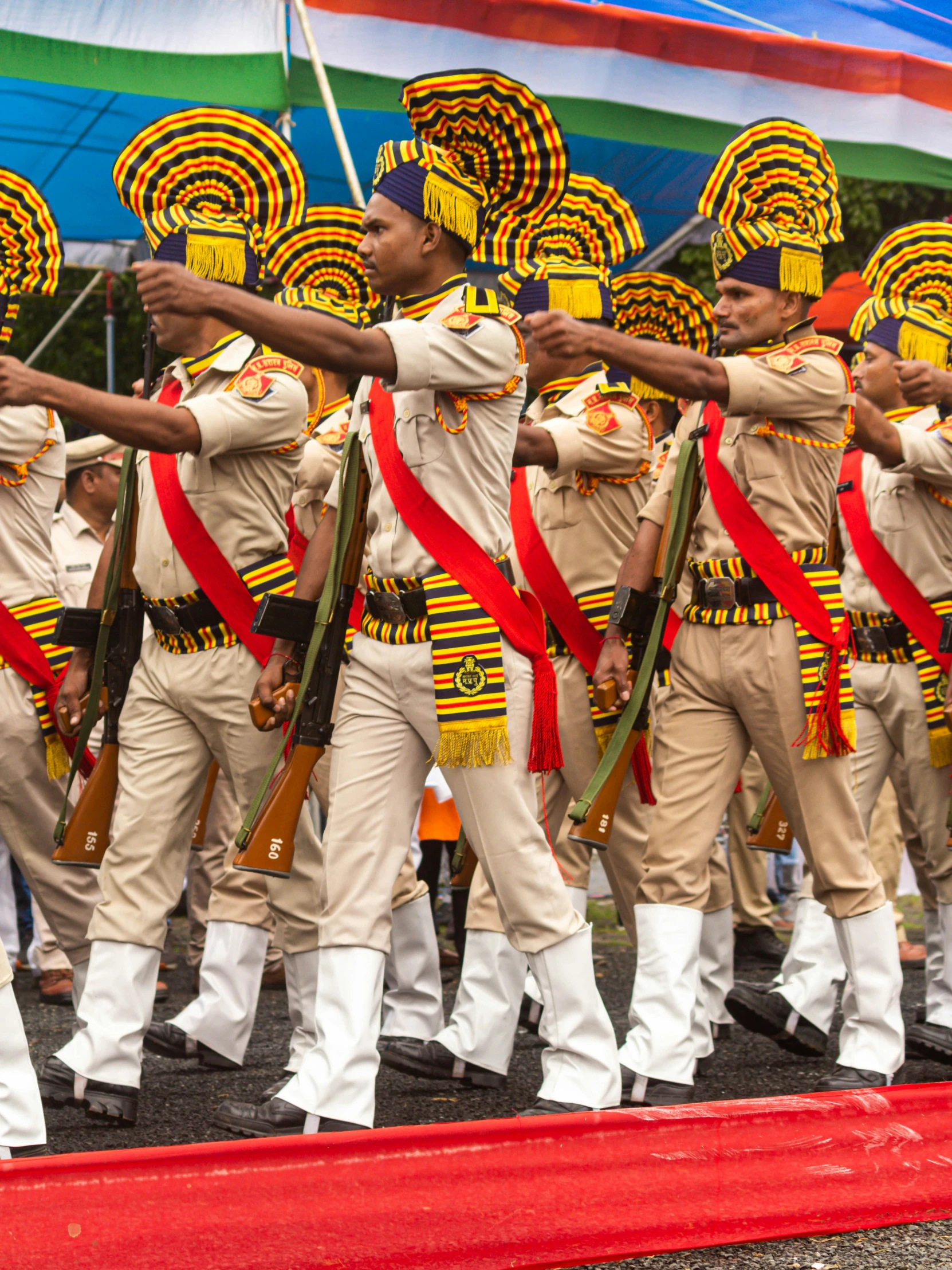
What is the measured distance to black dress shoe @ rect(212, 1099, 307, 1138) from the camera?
13.1 feet

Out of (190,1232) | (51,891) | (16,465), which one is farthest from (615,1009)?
(190,1232)

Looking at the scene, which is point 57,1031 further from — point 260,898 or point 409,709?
point 409,709

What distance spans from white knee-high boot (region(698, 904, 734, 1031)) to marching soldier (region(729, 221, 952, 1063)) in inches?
7.6

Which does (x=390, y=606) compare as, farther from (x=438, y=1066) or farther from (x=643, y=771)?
(x=438, y=1066)

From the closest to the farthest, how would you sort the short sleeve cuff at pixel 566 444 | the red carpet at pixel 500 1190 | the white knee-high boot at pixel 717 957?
the red carpet at pixel 500 1190 < the short sleeve cuff at pixel 566 444 < the white knee-high boot at pixel 717 957

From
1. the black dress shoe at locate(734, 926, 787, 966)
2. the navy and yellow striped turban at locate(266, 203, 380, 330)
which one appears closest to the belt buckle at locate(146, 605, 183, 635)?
the navy and yellow striped turban at locate(266, 203, 380, 330)

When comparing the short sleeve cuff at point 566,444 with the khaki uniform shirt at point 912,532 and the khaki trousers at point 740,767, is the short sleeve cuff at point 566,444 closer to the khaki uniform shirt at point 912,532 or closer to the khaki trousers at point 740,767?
the khaki trousers at point 740,767

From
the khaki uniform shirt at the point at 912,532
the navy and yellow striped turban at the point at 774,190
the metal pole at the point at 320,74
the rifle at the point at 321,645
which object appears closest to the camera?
the rifle at the point at 321,645

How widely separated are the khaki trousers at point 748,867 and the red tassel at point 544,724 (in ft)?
11.7

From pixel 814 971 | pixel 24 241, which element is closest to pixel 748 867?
pixel 814 971

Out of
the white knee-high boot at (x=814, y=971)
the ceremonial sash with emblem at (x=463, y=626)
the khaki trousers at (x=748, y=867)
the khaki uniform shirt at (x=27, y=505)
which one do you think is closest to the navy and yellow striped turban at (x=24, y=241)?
the khaki uniform shirt at (x=27, y=505)

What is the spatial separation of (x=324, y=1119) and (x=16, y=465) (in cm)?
232

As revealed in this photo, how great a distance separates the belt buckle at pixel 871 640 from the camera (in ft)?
18.5

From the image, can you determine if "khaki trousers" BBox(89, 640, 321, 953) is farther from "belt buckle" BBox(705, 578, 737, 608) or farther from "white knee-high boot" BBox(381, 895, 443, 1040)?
"belt buckle" BBox(705, 578, 737, 608)
